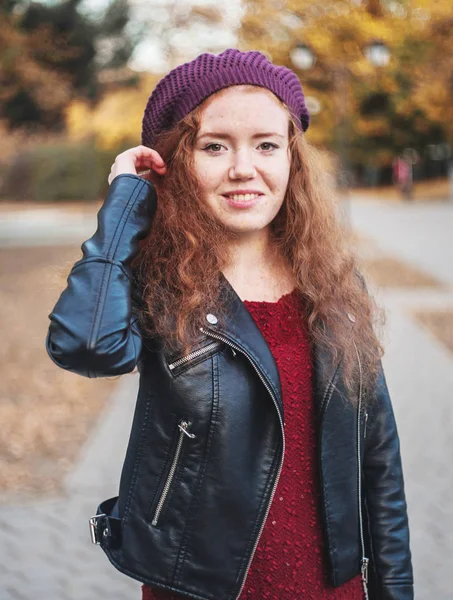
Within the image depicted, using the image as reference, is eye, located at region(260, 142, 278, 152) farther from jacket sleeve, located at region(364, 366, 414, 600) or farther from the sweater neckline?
jacket sleeve, located at region(364, 366, 414, 600)

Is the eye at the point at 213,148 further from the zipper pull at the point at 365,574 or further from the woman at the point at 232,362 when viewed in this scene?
the zipper pull at the point at 365,574

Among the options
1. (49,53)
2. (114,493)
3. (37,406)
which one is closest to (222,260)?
(114,493)

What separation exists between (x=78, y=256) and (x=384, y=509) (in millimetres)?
1054

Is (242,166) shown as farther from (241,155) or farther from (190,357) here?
(190,357)

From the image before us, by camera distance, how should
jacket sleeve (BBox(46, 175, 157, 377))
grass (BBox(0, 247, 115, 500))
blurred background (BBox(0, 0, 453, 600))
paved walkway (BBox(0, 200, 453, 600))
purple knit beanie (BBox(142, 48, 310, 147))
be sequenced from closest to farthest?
1. jacket sleeve (BBox(46, 175, 157, 377))
2. purple knit beanie (BBox(142, 48, 310, 147))
3. paved walkway (BBox(0, 200, 453, 600))
4. blurred background (BBox(0, 0, 453, 600))
5. grass (BBox(0, 247, 115, 500))

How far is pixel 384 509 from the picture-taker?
6.34 feet

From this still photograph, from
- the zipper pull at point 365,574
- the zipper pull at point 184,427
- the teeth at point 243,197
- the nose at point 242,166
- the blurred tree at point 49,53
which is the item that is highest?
the blurred tree at point 49,53

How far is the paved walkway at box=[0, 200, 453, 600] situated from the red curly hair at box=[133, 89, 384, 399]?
0.62 m

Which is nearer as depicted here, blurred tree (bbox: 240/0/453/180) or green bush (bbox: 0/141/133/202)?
blurred tree (bbox: 240/0/453/180)

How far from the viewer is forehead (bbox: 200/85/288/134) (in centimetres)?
176

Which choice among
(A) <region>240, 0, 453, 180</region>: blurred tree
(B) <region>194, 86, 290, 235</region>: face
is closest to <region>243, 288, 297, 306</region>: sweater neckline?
(B) <region>194, 86, 290, 235</region>: face

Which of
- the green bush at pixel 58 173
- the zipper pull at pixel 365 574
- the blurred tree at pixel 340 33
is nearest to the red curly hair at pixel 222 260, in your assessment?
the zipper pull at pixel 365 574

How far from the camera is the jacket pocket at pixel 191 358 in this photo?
5.58 ft

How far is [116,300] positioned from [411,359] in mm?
6230
